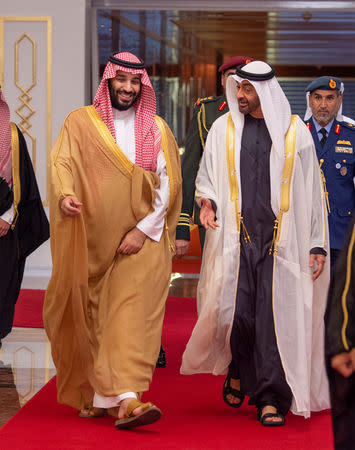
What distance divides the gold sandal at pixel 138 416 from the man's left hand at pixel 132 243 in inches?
28.2

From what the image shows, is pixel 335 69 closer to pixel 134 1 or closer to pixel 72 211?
pixel 134 1

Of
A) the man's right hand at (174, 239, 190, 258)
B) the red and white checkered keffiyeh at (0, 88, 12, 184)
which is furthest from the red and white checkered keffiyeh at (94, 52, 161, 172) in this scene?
the red and white checkered keffiyeh at (0, 88, 12, 184)

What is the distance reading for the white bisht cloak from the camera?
4.40 metres

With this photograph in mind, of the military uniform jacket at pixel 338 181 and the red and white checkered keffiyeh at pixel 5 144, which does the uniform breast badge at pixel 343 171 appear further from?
the red and white checkered keffiyeh at pixel 5 144

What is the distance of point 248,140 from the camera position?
4.58 m

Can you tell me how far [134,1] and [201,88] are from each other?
333 centimetres

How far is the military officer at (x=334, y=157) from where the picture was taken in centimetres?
538

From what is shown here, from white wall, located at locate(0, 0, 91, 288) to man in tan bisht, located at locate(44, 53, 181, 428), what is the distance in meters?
5.02

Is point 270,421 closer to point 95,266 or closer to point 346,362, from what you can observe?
point 95,266

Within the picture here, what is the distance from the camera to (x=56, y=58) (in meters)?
9.55

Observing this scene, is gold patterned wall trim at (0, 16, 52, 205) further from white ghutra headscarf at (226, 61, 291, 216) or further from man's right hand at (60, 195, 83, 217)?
man's right hand at (60, 195, 83, 217)

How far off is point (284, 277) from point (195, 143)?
5.02ft

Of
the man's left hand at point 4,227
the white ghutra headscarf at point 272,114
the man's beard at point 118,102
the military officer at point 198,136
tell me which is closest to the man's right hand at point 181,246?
the military officer at point 198,136

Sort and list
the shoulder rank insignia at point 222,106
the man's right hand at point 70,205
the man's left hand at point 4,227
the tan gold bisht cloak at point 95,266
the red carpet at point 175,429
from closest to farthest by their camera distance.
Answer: the red carpet at point 175,429, the man's right hand at point 70,205, the tan gold bisht cloak at point 95,266, the shoulder rank insignia at point 222,106, the man's left hand at point 4,227
